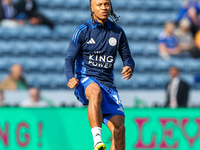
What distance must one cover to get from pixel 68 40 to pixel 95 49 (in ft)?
22.4

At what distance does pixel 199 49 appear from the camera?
1096cm

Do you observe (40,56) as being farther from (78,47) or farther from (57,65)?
(78,47)

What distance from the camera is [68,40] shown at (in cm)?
1082

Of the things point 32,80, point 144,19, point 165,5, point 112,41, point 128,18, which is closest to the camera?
point 112,41

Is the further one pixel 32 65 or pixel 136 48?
pixel 136 48

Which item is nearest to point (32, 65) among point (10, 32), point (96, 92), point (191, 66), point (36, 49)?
point (36, 49)

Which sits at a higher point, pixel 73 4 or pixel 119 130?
pixel 73 4

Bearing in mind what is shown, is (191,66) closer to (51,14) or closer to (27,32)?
(51,14)

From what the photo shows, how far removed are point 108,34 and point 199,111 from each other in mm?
2929

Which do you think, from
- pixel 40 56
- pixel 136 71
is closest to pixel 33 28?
pixel 40 56

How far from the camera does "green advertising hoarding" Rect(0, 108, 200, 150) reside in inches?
241

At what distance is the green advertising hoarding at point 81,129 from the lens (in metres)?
6.11

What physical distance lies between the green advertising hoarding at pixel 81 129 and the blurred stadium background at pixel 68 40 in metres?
2.29

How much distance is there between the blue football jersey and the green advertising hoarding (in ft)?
7.08
